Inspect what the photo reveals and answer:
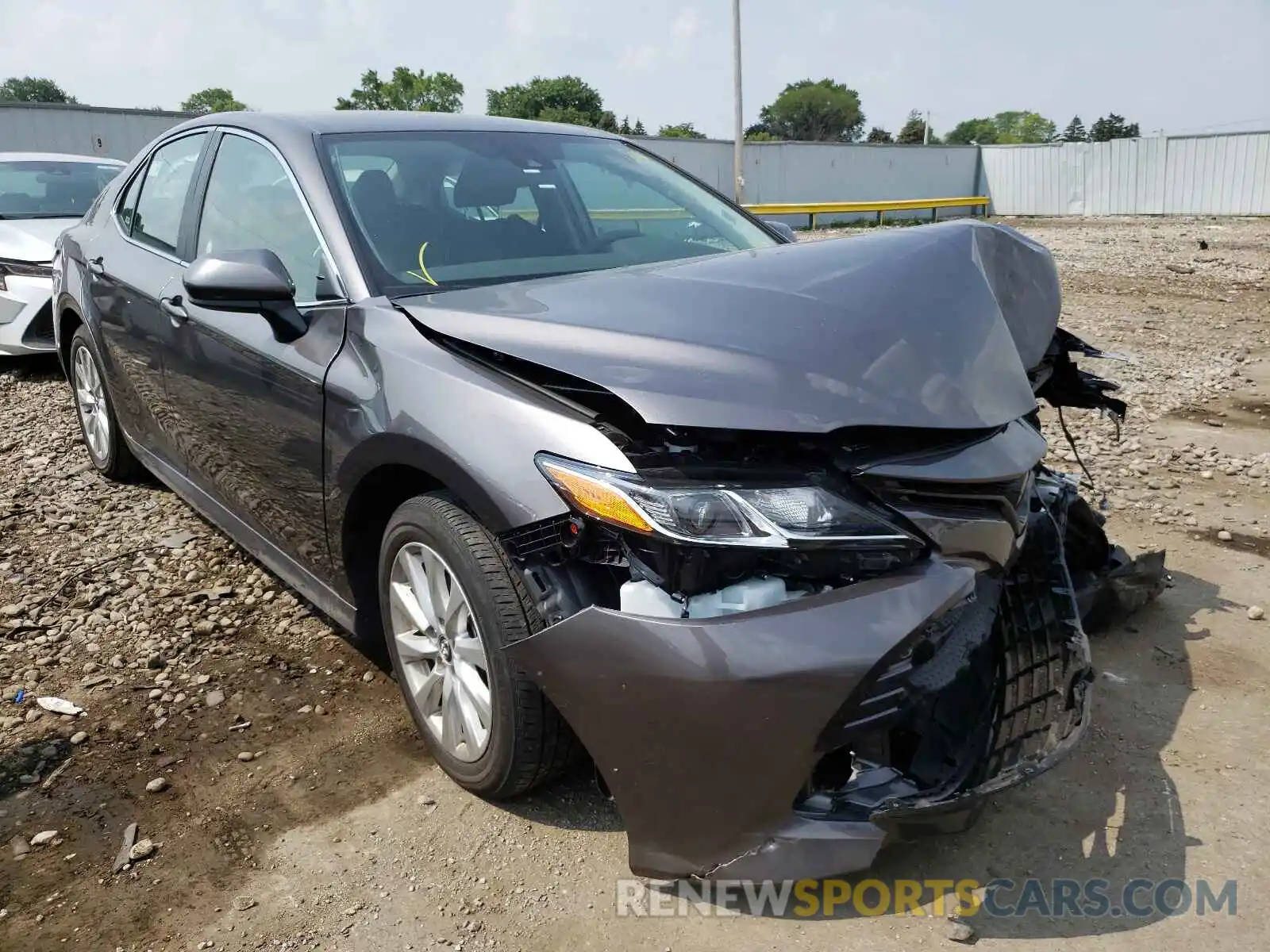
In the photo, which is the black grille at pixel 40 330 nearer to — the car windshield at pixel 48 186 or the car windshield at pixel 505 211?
the car windshield at pixel 48 186

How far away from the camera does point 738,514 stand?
1837 mm

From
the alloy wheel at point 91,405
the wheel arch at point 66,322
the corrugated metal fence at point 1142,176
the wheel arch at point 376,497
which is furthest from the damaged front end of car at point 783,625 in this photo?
the corrugated metal fence at point 1142,176

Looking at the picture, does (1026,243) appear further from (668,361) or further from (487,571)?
(487,571)

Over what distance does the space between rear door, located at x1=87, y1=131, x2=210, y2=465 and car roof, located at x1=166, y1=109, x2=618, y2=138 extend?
0.30 m

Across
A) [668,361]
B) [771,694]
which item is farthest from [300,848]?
[668,361]

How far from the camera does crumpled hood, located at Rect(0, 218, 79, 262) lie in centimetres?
659

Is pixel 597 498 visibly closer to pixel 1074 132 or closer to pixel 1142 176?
pixel 1142 176

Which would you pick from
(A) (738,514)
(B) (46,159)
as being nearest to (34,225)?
(B) (46,159)

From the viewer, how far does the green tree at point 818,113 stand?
111000mm

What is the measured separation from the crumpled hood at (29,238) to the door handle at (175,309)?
3.83 meters

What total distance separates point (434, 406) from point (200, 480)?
1829 mm

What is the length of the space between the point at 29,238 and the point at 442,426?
241 inches

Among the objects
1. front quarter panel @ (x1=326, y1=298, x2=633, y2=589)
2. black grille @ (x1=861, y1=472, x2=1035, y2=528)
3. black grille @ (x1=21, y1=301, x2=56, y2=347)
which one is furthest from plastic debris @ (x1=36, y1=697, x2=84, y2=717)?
black grille @ (x1=21, y1=301, x2=56, y2=347)

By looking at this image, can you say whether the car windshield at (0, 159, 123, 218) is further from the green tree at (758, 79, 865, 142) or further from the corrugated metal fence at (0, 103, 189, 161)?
the green tree at (758, 79, 865, 142)
